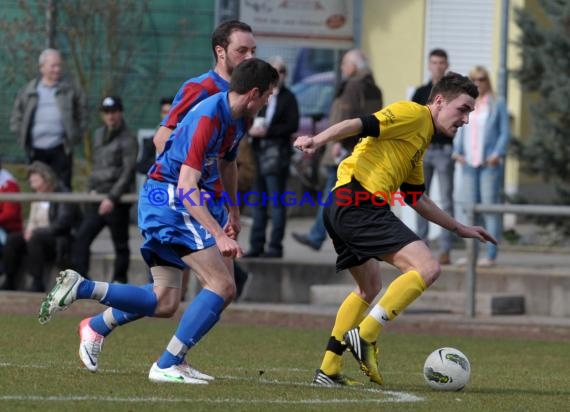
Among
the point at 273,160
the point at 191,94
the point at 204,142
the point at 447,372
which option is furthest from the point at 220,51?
the point at 273,160

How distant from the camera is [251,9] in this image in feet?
63.4

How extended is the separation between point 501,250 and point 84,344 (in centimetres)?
812

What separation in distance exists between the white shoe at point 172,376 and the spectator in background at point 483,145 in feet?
26.3

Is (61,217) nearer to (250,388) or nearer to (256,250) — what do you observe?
(256,250)

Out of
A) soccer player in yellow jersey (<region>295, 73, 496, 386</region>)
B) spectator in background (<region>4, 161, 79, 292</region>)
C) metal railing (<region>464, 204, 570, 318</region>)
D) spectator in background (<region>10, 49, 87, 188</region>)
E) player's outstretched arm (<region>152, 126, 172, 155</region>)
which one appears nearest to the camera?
soccer player in yellow jersey (<region>295, 73, 496, 386</region>)

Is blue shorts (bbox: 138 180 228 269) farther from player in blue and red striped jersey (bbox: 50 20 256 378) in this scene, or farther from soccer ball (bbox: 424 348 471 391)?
soccer ball (bbox: 424 348 471 391)

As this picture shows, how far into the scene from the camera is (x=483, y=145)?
16703 millimetres

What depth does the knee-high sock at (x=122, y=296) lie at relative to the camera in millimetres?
9328

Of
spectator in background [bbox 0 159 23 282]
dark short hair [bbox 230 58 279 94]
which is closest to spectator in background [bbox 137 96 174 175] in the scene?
spectator in background [bbox 0 159 23 282]

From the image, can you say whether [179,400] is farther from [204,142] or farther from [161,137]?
[161,137]

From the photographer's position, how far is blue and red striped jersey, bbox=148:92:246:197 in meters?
9.02

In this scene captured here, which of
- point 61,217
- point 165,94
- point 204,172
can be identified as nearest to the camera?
point 204,172

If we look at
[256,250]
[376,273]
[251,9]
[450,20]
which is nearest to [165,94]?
[450,20]

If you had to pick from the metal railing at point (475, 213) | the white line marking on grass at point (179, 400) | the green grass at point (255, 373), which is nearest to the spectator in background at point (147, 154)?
the green grass at point (255, 373)
